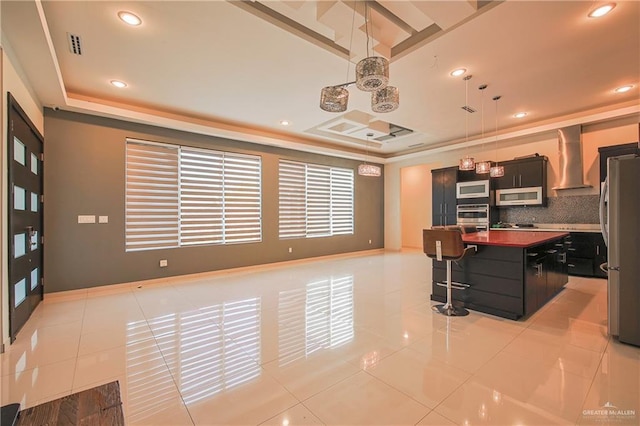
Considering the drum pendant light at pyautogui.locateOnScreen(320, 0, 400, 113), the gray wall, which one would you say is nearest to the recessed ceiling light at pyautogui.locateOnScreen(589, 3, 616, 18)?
the drum pendant light at pyautogui.locateOnScreen(320, 0, 400, 113)

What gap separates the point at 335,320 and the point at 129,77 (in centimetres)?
427

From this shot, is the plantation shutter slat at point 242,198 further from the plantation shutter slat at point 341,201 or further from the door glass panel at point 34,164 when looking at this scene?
the door glass panel at point 34,164

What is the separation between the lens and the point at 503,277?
3.28 metres

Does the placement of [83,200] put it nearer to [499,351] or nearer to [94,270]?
[94,270]

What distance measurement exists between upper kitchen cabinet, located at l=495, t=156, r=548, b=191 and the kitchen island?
8.73 feet

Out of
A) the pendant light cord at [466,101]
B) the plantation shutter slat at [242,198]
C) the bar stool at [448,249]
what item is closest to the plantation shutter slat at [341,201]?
the plantation shutter slat at [242,198]

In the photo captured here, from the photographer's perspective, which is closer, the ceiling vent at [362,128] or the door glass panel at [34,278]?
the door glass panel at [34,278]

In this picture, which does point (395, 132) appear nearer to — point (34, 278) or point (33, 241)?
point (33, 241)

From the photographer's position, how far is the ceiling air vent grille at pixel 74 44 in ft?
9.93

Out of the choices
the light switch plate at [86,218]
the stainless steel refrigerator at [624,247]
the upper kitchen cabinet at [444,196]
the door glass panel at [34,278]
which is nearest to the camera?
the stainless steel refrigerator at [624,247]

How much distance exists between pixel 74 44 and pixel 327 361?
169 inches

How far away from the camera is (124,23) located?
2.84 m

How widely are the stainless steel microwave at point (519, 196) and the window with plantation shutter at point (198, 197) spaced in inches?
219

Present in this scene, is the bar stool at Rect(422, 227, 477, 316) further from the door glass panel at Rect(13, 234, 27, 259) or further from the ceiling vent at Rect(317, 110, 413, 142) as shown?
the door glass panel at Rect(13, 234, 27, 259)
